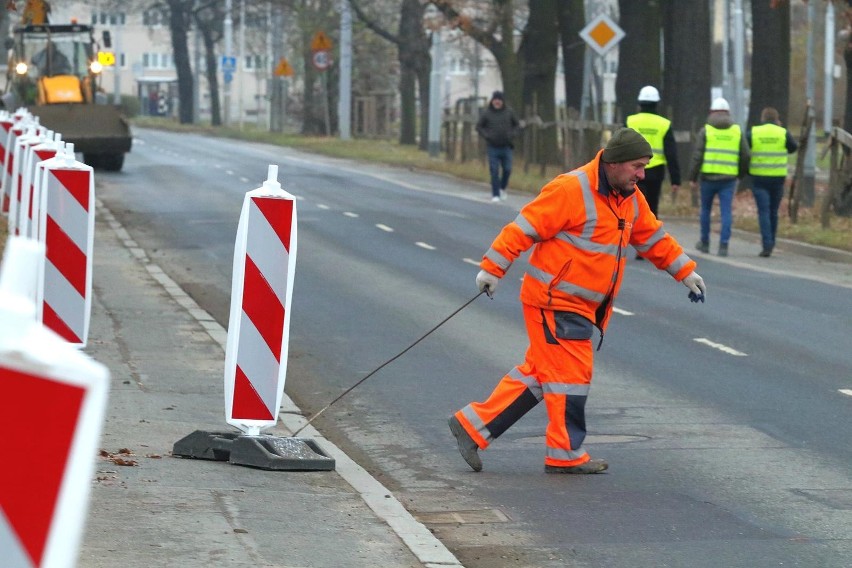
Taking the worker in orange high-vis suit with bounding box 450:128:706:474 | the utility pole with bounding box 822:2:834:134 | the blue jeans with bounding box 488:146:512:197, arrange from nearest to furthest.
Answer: the worker in orange high-vis suit with bounding box 450:128:706:474
the blue jeans with bounding box 488:146:512:197
the utility pole with bounding box 822:2:834:134

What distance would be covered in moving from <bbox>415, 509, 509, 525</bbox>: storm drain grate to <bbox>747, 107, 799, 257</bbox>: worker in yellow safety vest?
14097mm

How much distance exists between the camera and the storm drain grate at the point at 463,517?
284 inches

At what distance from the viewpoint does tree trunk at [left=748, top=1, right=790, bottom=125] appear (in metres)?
31.7

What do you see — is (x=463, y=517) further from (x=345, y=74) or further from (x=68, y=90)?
(x=345, y=74)

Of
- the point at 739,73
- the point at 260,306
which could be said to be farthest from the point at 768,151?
the point at 739,73

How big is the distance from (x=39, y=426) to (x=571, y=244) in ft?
18.9

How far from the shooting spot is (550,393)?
8.15m

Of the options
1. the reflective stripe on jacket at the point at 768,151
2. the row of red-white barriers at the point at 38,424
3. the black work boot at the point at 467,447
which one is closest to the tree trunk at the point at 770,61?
the reflective stripe on jacket at the point at 768,151

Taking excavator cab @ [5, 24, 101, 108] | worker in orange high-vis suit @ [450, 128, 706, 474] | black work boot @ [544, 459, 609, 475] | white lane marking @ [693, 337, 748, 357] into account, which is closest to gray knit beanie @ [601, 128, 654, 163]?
worker in orange high-vis suit @ [450, 128, 706, 474]

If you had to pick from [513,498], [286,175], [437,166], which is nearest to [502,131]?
[286,175]

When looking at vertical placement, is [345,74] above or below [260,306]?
above

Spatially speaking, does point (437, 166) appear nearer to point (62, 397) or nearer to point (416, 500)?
point (416, 500)

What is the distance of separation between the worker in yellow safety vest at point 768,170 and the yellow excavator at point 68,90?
57.5 ft

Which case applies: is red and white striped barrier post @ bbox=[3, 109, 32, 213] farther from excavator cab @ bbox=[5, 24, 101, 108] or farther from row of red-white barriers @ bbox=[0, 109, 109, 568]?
row of red-white barriers @ bbox=[0, 109, 109, 568]
